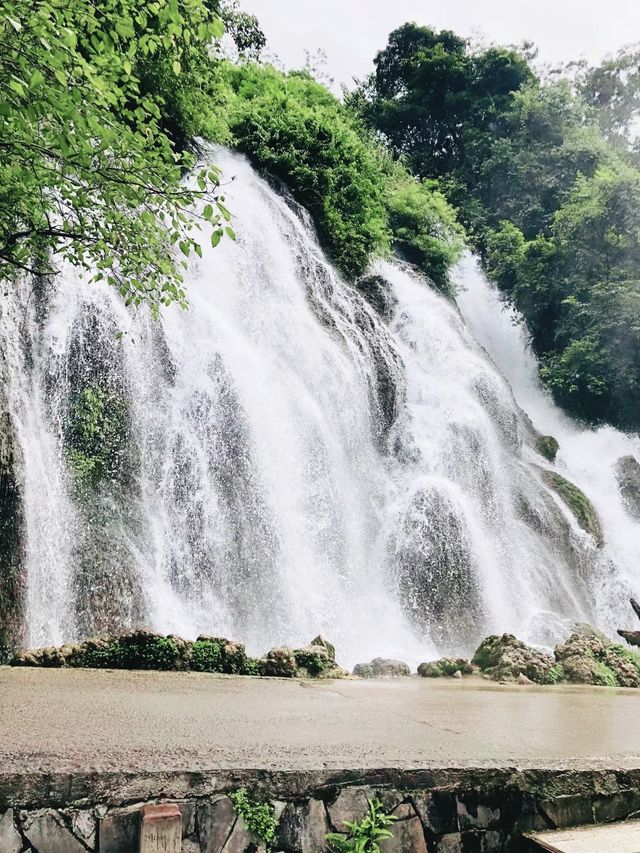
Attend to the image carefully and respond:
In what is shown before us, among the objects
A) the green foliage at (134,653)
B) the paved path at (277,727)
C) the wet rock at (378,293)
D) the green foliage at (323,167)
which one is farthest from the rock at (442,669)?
the green foliage at (323,167)

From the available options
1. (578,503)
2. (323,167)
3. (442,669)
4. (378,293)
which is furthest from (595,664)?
(323,167)

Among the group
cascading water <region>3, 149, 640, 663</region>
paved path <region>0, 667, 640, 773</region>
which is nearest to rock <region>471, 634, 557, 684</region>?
cascading water <region>3, 149, 640, 663</region>

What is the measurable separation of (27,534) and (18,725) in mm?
5367

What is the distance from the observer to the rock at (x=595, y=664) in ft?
25.1

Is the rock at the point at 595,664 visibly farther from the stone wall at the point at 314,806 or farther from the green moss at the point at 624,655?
the stone wall at the point at 314,806

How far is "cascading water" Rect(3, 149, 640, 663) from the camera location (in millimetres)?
8641

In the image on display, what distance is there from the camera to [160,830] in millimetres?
1886

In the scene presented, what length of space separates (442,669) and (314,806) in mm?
5740

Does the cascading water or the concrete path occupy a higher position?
the cascading water

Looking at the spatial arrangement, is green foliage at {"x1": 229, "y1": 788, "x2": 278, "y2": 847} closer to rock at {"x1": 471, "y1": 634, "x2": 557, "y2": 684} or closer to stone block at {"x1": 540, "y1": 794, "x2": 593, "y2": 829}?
stone block at {"x1": 540, "y1": 794, "x2": 593, "y2": 829}

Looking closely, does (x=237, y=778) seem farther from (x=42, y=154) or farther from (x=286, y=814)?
(x=42, y=154)

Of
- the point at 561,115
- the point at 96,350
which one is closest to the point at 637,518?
the point at 96,350

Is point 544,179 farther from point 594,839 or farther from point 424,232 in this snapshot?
point 594,839

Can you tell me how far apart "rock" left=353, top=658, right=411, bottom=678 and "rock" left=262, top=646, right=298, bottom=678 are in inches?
43.1
